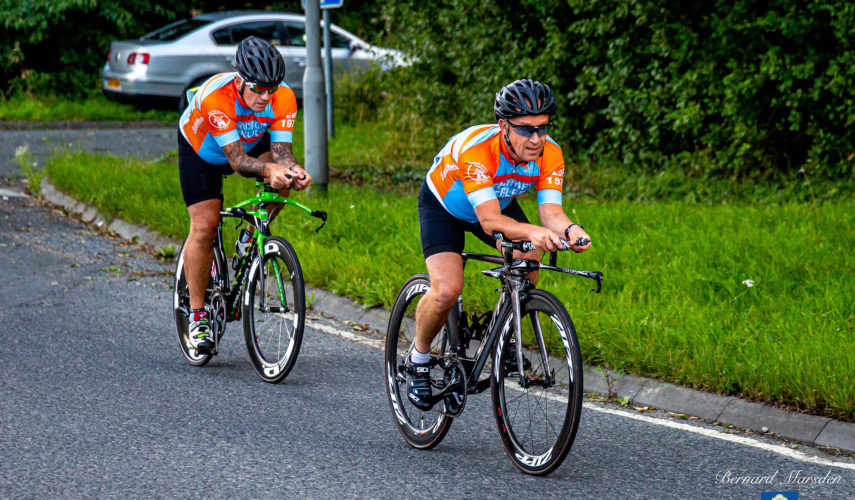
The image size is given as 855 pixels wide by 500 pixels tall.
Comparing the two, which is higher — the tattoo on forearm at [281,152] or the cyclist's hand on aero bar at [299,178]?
the tattoo on forearm at [281,152]

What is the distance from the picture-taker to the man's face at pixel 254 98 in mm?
5777

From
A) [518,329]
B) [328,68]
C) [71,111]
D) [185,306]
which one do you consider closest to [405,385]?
[518,329]

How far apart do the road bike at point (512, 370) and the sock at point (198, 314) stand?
1.60 meters

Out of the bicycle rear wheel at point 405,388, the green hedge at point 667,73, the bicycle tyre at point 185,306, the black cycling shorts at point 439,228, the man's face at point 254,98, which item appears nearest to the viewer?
the black cycling shorts at point 439,228

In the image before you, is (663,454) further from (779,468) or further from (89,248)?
(89,248)

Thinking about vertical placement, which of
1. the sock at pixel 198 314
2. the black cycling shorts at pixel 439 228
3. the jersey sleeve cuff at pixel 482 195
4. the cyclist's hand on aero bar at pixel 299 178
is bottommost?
the sock at pixel 198 314

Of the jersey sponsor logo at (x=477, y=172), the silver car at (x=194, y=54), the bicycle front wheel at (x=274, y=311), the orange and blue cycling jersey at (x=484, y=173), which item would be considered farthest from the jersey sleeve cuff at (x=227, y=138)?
the silver car at (x=194, y=54)

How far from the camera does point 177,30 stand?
59.7 feet

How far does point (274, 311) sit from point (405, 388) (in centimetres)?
106

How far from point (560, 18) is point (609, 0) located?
1.18 m

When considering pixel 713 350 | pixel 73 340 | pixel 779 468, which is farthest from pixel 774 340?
pixel 73 340

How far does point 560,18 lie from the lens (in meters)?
13.0

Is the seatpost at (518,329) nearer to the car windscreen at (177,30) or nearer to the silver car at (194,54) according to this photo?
the silver car at (194,54)

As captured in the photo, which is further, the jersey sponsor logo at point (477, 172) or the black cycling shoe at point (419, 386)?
the black cycling shoe at point (419, 386)
